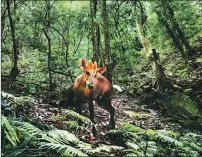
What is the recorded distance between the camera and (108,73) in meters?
4.86

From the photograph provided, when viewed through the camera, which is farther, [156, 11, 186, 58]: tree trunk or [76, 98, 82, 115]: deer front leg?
[156, 11, 186, 58]: tree trunk

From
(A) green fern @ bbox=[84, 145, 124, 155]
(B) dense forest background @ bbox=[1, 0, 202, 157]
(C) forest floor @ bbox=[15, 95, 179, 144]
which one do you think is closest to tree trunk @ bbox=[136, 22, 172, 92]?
(B) dense forest background @ bbox=[1, 0, 202, 157]

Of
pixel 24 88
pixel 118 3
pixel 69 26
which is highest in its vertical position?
pixel 118 3

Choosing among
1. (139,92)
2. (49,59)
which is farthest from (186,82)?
(49,59)

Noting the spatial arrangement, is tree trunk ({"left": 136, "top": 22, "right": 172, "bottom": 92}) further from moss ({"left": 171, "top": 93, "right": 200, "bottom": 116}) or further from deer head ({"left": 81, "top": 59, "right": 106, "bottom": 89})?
deer head ({"left": 81, "top": 59, "right": 106, "bottom": 89})

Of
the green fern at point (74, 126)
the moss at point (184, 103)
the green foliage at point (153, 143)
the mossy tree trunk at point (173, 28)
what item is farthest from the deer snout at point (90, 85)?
the mossy tree trunk at point (173, 28)

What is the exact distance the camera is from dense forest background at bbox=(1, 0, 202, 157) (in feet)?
11.2

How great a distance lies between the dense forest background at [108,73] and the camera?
3424mm

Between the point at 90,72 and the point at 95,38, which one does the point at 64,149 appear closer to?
the point at 90,72

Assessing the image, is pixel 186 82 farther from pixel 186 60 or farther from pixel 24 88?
pixel 24 88

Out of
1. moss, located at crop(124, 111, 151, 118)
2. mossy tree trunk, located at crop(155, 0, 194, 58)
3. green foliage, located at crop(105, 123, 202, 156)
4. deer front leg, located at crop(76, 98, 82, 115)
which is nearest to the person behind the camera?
green foliage, located at crop(105, 123, 202, 156)

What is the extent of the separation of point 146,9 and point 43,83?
3193 millimetres

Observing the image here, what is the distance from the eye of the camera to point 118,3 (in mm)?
6773

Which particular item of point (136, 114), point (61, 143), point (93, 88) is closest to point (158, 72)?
point (136, 114)
